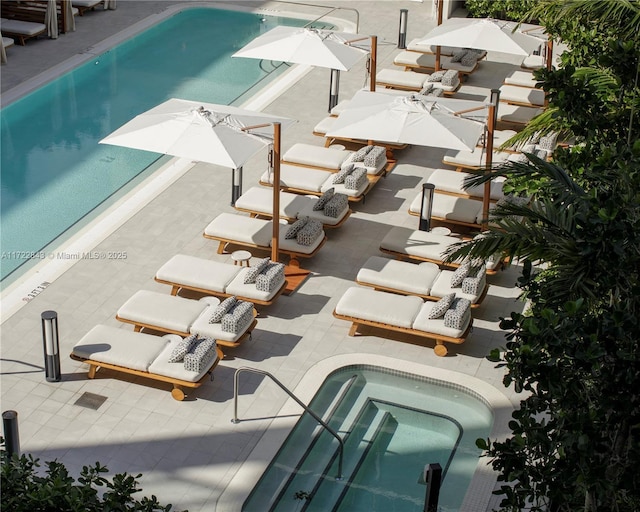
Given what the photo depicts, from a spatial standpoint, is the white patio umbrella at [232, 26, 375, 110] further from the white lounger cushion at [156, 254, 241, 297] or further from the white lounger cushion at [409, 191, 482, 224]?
the white lounger cushion at [156, 254, 241, 297]

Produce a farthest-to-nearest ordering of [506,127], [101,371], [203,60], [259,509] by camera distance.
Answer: [203,60], [506,127], [101,371], [259,509]

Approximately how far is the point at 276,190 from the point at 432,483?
567 centimetres

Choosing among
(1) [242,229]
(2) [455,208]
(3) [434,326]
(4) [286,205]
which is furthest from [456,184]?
(3) [434,326]

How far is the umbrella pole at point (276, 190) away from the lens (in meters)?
13.4

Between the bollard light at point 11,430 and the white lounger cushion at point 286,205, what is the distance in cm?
583

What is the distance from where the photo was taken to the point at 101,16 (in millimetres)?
25266

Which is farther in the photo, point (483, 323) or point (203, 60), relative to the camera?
point (203, 60)

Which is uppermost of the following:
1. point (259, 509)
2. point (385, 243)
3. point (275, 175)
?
point (275, 175)

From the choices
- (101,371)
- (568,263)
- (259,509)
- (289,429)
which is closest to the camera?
(568,263)

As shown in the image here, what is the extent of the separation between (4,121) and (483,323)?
34.1ft

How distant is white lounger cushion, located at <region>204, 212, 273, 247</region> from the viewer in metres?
14.3

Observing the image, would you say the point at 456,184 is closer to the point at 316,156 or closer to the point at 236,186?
the point at 316,156

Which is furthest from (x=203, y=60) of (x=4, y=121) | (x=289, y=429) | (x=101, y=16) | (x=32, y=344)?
(x=289, y=429)

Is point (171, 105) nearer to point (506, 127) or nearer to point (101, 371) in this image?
point (101, 371)
